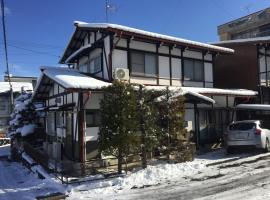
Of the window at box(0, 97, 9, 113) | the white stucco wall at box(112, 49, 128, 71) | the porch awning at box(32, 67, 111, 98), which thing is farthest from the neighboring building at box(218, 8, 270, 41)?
the window at box(0, 97, 9, 113)

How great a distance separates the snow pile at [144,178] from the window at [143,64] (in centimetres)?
657

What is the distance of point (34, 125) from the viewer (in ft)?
77.4

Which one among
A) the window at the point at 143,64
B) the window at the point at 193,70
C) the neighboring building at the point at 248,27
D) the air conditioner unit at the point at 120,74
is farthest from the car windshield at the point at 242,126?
the neighboring building at the point at 248,27

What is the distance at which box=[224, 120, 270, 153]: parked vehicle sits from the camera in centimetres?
1588

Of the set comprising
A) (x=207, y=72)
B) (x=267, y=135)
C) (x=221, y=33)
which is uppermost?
(x=221, y=33)

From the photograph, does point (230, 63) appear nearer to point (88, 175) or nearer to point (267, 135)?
point (267, 135)

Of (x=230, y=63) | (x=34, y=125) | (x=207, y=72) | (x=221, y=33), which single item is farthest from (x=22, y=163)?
(x=221, y=33)

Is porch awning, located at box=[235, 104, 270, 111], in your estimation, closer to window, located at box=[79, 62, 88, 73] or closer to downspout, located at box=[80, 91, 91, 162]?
window, located at box=[79, 62, 88, 73]

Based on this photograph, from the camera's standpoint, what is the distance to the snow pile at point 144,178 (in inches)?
426

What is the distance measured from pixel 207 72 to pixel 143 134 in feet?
34.5

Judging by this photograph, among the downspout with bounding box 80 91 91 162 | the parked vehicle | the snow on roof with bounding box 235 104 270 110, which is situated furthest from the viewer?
the snow on roof with bounding box 235 104 270 110

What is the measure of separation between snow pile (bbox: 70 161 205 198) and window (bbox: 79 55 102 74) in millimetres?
7527

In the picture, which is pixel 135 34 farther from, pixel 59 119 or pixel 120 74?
pixel 59 119

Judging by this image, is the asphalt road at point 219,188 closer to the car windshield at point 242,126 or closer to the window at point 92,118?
the car windshield at point 242,126
